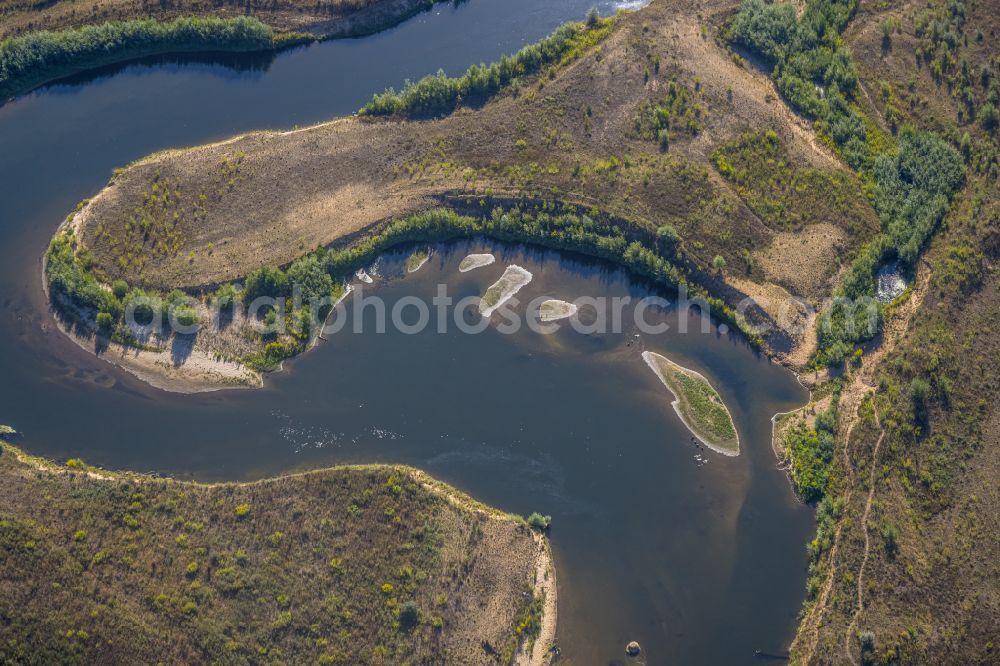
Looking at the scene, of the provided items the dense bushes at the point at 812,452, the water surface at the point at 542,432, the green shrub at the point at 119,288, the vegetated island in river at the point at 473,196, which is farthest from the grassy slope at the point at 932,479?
the green shrub at the point at 119,288

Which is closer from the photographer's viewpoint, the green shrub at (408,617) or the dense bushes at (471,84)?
the green shrub at (408,617)

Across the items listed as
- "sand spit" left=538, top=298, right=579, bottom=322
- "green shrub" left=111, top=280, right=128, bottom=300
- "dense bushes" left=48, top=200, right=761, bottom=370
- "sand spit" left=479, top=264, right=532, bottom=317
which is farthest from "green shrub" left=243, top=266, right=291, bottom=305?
"sand spit" left=538, top=298, right=579, bottom=322

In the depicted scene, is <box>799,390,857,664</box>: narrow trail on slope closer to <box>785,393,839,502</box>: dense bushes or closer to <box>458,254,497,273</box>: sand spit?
<box>785,393,839,502</box>: dense bushes

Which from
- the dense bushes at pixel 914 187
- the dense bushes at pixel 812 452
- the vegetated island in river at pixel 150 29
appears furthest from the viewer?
the vegetated island in river at pixel 150 29

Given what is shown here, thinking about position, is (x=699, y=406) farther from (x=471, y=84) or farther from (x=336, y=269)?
(x=471, y=84)

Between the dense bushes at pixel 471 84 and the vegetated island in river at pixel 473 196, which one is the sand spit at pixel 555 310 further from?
the dense bushes at pixel 471 84
